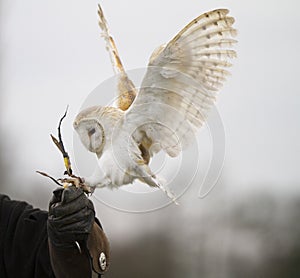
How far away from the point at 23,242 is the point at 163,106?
499 millimetres

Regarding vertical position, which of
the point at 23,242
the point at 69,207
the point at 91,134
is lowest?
the point at 23,242

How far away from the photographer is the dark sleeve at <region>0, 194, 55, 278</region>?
165 centimetres

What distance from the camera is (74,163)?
1.45 metres

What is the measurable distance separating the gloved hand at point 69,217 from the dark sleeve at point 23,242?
0.57 feet

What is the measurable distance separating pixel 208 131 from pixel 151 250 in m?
4.67

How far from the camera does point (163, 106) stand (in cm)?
149

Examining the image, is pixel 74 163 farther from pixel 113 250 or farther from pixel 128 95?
pixel 113 250

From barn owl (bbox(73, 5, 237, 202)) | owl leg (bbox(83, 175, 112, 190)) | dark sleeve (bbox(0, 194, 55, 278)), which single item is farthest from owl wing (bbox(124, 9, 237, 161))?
dark sleeve (bbox(0, 194, 55, 278))

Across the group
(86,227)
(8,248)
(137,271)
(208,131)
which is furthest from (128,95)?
(137,271)

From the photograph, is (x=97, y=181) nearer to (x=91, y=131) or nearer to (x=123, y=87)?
(x=91, y=131)

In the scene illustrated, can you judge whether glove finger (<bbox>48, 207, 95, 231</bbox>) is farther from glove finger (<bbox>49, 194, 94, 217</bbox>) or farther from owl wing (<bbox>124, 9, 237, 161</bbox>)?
owl wing (<bbox>124, 9, 237, 161</bbox>)

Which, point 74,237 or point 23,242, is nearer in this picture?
point 74,237

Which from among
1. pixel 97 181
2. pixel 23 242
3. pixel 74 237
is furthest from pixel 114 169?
pixel 23 242

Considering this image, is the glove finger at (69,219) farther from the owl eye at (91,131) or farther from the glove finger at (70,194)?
the owl eye at (91,131)
